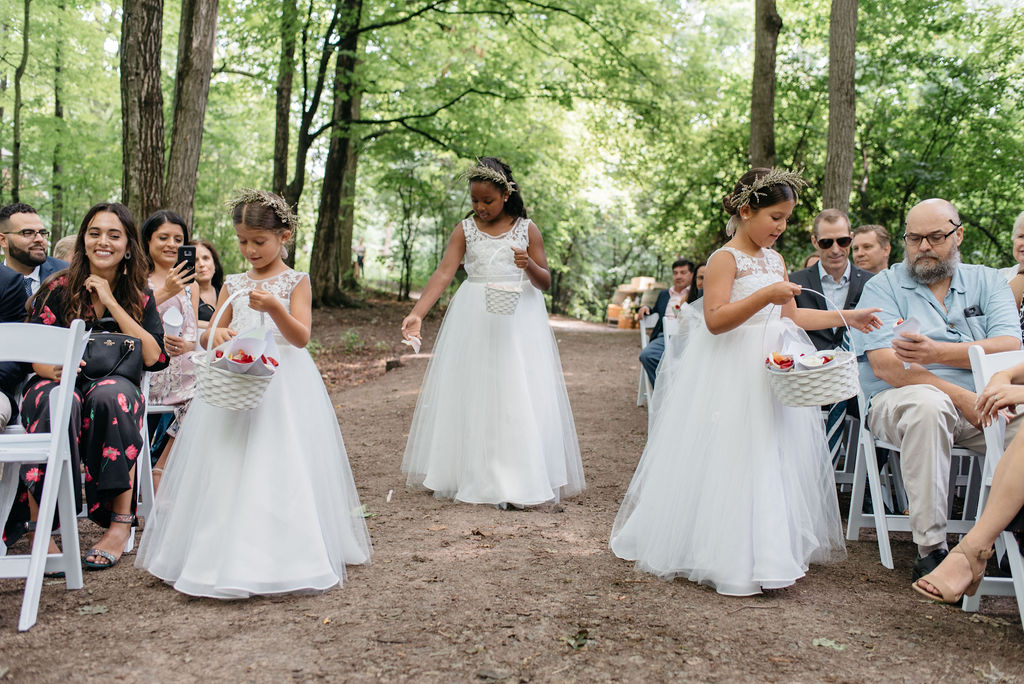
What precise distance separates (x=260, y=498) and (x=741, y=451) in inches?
83.2

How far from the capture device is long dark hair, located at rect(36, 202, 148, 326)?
166 inches

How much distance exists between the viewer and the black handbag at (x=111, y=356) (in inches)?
161

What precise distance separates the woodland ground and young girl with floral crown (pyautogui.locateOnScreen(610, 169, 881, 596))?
0.15 m

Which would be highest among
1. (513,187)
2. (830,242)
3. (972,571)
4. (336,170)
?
(336,170)

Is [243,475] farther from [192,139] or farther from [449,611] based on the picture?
[192,139]

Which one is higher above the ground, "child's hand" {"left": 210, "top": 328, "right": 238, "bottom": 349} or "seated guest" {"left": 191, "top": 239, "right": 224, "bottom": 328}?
"seated guest" {"left": 191, "top": 239, "right": 224, "bottom": 328}

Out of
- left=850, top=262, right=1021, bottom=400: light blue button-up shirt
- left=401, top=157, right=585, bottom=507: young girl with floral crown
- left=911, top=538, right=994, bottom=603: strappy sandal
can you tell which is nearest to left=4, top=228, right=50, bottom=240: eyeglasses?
left=401, top=157, right=585, bottom=507: young girl with floral crown

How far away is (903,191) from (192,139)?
11288 millimetres

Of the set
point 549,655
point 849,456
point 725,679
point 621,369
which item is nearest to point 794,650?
point 725,679

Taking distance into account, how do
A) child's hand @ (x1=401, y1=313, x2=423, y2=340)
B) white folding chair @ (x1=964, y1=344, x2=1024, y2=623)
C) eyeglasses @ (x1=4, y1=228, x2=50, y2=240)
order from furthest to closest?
eyeglasses @ (x1=4, y1=228, x2=50, y2=240) → child's hand @ (x1=401, y1=313, x2=423, y2=340) → white folding chair @ (x1=964, y1=344, x2=1024, y2=623)

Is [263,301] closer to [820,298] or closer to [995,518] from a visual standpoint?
[995,518]

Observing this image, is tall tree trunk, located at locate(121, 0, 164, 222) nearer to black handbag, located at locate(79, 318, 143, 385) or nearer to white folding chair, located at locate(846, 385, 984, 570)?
black handbag, located at locate(79, 318, 143, 385)

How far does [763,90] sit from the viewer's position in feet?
37.2

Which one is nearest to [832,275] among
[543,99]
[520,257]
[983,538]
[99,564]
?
[520,257]
